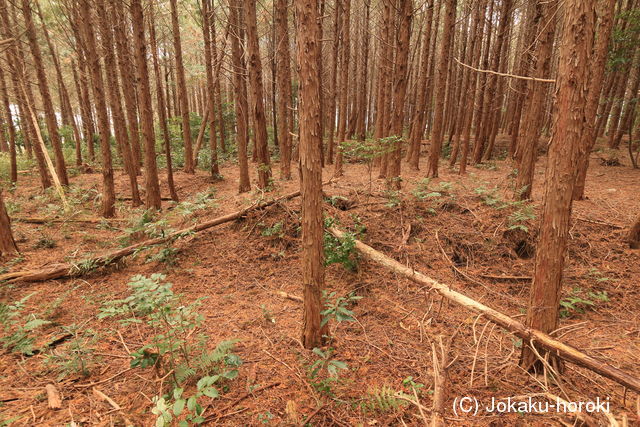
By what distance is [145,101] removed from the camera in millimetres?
8547

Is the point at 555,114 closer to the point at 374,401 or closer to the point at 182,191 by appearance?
the point at 374,401

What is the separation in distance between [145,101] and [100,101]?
122cm

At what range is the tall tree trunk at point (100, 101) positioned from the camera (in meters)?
7.84

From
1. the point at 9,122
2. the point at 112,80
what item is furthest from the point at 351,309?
the point at 9,122

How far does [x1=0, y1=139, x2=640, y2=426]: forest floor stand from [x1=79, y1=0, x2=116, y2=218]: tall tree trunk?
769 millimetres

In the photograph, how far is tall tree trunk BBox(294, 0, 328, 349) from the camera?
2.85 m

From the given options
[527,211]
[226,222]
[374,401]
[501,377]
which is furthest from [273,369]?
[527,211]

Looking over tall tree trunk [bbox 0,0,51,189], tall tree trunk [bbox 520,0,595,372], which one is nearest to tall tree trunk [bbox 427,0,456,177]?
tall tree trunk [bbox 520,0,595,372]

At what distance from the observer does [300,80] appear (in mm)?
3002

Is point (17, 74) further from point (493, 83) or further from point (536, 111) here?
point (493, 83)

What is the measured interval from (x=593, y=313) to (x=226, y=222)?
716 cm

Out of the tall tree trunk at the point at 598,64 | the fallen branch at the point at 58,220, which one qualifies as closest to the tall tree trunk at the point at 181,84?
the fallen branch at the point at 58,220

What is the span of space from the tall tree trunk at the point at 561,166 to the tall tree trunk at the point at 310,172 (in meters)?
2.16

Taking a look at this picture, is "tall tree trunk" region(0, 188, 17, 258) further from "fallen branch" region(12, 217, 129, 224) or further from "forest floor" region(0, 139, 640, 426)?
"fallen branch" region(12, 217, 129, 224)
